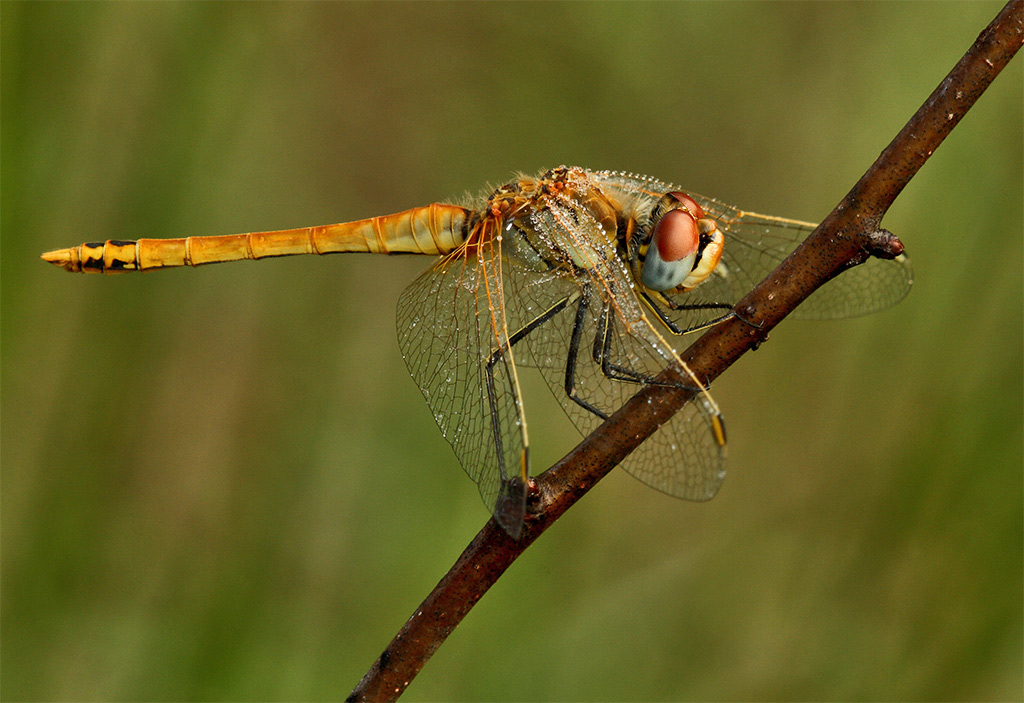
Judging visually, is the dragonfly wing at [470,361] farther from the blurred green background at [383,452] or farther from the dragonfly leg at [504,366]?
the blurred green background at [383,452]

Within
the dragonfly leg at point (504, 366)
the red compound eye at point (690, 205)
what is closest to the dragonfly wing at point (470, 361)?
the dragonfly leg at point (504, 366)

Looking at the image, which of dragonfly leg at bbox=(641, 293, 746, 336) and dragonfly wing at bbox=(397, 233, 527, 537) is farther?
dragonfly leg at bbox=(641, 293, 746, 336)

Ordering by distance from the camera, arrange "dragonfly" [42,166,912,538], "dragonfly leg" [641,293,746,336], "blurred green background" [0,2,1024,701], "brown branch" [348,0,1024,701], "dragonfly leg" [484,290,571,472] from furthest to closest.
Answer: "blurred green background" [0,2,1024,701]
"dragonfly leg" [641,293,746,336]
"dragonfly" [42,166,912,538]
"dragonfly leg" [484,290,571,472]
"brown branch" [348,0,1024,701]

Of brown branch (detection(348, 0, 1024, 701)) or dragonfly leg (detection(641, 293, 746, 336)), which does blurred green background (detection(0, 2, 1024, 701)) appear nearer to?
dragonfly leg (detection(641, 293, 746, 336))

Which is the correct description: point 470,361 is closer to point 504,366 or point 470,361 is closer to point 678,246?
point 504,366

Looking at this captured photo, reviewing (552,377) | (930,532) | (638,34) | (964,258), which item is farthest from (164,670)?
(638,34)

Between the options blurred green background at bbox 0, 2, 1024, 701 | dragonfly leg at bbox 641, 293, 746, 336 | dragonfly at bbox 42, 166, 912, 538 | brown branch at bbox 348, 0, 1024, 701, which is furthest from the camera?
blurred green background at bbox 0, 2, 1024, 701

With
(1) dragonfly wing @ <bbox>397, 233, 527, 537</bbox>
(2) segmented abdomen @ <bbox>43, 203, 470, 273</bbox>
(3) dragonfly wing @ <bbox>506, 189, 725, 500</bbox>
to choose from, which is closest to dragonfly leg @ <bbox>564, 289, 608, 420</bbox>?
(3) dragonfly wing @ <bbox>506, 189, 725, 500</bbox>
